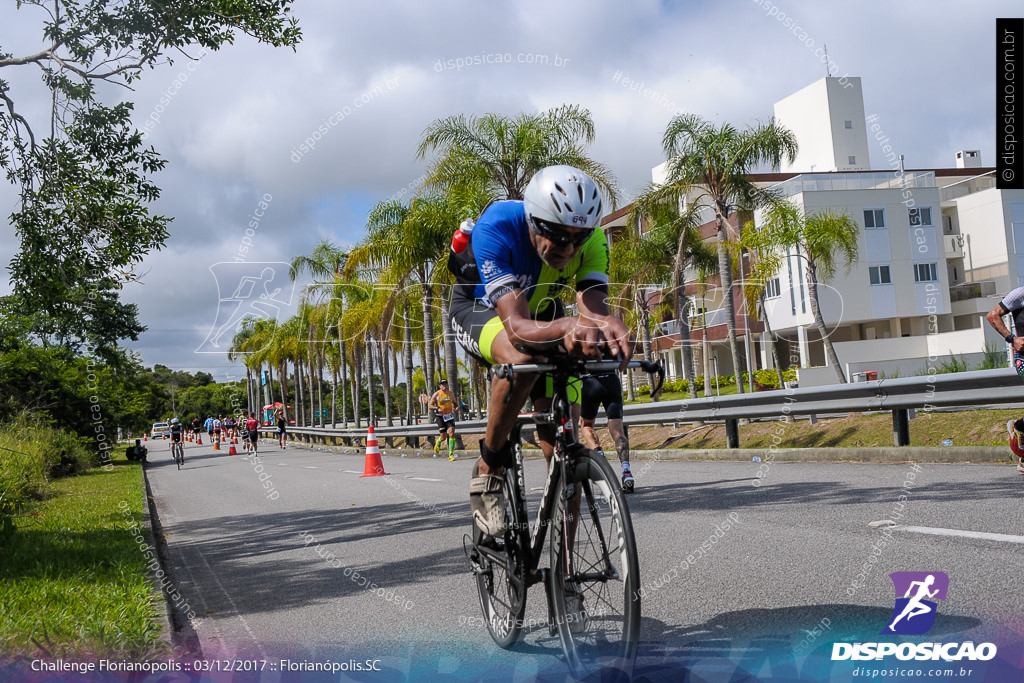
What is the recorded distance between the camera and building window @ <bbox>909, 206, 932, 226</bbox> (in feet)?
160

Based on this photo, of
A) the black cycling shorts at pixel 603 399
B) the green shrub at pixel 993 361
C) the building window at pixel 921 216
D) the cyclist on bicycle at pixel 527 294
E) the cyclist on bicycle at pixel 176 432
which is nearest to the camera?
the cyclist on bicycle at pixel 527 294

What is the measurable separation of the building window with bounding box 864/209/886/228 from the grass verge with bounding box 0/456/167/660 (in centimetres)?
→ 4609

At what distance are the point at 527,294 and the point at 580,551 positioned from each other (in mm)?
1320

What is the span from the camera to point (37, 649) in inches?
153

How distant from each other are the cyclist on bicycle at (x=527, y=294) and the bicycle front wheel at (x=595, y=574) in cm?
43

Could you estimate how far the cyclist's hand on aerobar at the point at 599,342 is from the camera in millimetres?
3133

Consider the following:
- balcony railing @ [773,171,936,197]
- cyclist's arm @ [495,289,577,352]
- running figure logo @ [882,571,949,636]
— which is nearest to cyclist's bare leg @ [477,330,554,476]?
cyclist's arm @ [495,289,577,352]

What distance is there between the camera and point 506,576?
3.77 m

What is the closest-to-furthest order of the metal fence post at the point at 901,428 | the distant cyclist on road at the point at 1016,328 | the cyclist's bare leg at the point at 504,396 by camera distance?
1. the cyclist's bare leg at the point at 504,396
2. the distant cyclist on road at the point at 1016,328
3. the metal fence post at the point at 901,428

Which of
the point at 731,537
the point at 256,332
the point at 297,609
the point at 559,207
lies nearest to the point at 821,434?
the point at 731,537

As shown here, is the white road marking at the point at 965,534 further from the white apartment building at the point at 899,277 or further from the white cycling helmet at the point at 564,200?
the white apartment building at the point at 899,277

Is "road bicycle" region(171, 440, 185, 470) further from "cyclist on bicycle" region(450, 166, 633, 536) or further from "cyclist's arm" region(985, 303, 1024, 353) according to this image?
"cyclist on bicycle" region(450, 166, 633, 536)

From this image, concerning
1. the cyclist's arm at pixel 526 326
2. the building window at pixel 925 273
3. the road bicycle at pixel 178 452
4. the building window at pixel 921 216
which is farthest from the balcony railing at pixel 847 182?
the cyclist's arm at pixel 526 326

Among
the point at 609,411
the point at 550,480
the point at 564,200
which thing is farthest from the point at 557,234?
the point at 609,411
